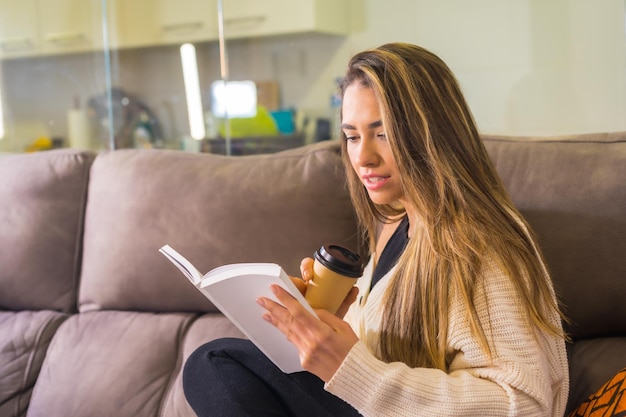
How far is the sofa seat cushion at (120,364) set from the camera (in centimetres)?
161

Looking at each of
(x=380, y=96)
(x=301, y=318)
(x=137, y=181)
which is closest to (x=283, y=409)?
(x=301, y=318)

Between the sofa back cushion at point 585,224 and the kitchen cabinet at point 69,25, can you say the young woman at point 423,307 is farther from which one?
the kitchen cabinet at point 69,25

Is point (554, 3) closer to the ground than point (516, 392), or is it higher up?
higher up

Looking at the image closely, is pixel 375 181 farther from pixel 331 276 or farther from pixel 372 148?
pixel 331 276

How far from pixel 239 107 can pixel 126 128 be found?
1.86 feet

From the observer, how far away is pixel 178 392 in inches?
62.3

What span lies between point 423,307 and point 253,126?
2234 mm

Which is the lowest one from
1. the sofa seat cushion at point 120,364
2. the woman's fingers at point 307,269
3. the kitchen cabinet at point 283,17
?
the sofa seat cushion at point 120,364

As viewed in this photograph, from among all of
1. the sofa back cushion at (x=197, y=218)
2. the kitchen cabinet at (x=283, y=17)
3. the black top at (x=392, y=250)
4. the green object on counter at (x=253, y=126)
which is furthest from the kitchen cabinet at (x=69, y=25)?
the black top at (x=392, y=250)

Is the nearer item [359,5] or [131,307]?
[131,307]

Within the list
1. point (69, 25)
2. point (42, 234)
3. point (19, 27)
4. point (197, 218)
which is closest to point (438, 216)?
point (197, 218)

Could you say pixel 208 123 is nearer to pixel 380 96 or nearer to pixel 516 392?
pixel 380 96

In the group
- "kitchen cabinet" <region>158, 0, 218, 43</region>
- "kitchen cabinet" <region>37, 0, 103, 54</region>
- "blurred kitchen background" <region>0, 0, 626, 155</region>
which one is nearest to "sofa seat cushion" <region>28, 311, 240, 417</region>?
"blurred kitchen background" <region>0, 0, 626, 155</region>

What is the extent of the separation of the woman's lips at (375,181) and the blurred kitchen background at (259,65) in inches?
58.4
